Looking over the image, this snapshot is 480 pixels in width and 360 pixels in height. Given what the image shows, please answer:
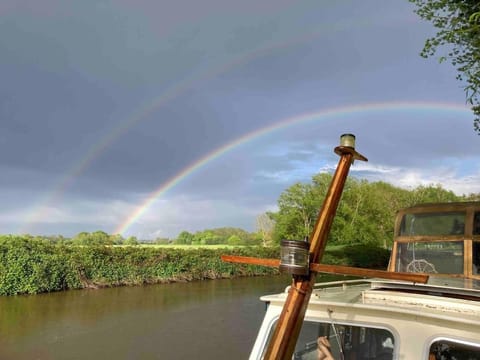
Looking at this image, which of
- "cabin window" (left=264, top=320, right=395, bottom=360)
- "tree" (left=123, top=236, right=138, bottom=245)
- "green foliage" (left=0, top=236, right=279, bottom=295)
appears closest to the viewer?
"cabin window" (left=264, top=320, right=395, bottom=360)

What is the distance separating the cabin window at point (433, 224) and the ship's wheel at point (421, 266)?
316 mm

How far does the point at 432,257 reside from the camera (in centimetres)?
476

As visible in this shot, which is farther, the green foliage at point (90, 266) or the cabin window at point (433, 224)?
the green foliage at point (90, 266)

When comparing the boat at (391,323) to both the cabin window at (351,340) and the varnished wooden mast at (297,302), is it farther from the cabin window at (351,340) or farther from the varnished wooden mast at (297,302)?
the varnished wooden mast at (297,302)

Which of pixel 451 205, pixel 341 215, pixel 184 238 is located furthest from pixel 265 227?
→ pixel 451 205

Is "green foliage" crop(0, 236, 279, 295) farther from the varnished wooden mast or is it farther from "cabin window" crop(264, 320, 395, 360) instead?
the varnished wooden mast

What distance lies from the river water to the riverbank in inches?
30.7

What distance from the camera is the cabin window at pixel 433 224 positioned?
4.76 m

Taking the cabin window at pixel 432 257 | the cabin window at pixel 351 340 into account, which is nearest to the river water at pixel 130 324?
the cabin window at pixel 432 257

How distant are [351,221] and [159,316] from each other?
123 ft

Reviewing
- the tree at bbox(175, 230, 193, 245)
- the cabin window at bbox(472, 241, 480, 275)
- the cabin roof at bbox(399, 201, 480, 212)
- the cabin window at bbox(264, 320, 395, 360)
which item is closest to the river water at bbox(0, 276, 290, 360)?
the cabin roof at bbox(399, 201, 480, 212)

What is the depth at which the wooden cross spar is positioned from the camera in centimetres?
168

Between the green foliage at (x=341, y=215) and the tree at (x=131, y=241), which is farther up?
the green foliage at (x=341, y=215)

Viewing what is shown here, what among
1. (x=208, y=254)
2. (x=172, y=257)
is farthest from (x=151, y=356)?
(x=208, y=254)
